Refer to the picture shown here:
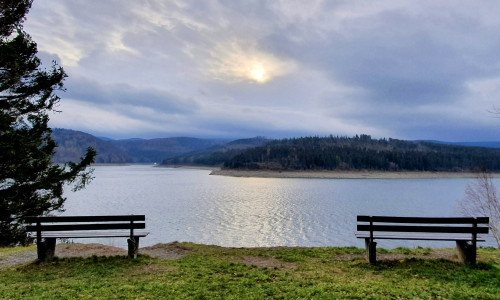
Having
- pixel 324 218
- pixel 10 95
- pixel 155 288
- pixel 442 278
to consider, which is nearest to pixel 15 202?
pixel 10 95

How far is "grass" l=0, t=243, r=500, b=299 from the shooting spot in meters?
5.86

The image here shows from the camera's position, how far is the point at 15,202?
11961mm

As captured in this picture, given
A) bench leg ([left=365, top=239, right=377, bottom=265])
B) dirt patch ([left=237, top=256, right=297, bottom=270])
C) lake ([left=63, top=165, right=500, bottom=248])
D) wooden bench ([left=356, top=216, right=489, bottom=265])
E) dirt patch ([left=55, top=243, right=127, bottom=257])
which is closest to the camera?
wooden bench ([left=356, top=216, right=489, bottom=265])

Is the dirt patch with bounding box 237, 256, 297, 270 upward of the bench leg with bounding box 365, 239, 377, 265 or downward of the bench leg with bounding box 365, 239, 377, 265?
downward

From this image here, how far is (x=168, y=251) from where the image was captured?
10703 millimetres

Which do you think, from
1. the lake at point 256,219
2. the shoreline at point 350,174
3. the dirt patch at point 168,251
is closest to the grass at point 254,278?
the dirt patch at point 168,251

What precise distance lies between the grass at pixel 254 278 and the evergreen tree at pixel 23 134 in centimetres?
434

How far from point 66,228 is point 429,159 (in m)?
156

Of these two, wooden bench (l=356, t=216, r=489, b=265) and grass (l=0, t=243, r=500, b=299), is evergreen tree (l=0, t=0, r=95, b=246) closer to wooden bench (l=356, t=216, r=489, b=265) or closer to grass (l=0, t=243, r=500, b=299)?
grass (l=0, t=243, r=500, b=299)

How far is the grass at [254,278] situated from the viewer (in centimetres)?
586

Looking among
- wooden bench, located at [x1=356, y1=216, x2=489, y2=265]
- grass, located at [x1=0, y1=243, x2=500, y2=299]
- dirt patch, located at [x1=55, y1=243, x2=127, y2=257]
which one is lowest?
dirt patch, located at [x1=55, y1=243, x2=127, y2=257]

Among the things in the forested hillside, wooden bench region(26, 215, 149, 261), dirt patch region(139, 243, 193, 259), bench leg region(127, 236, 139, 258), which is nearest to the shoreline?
the forested hillside

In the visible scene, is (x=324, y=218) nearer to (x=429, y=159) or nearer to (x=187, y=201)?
(x=187, y=201)

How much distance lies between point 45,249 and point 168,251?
358cm
